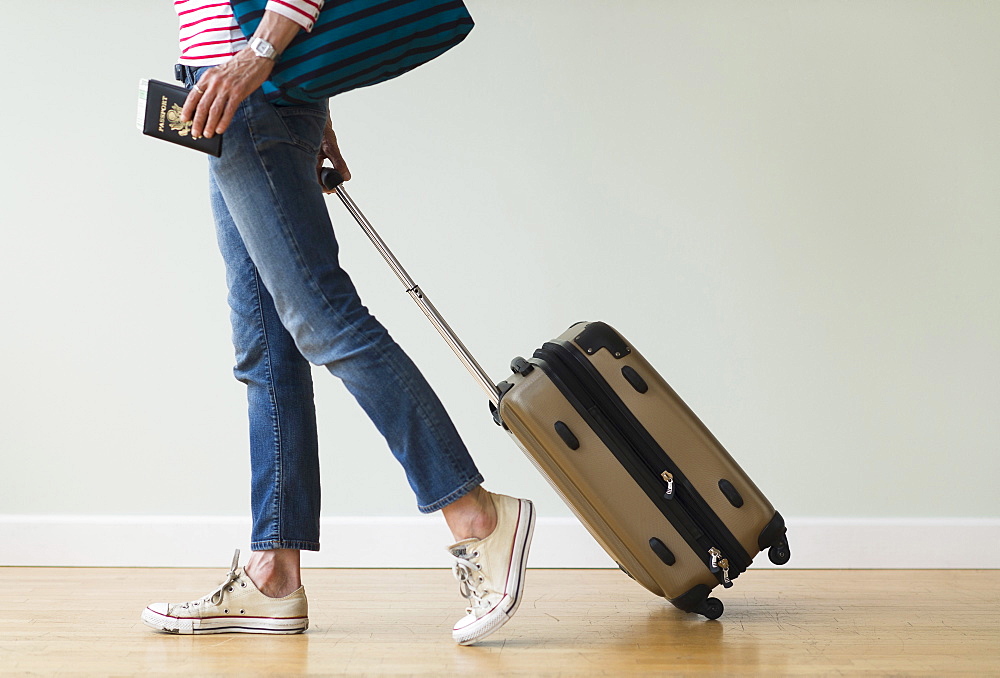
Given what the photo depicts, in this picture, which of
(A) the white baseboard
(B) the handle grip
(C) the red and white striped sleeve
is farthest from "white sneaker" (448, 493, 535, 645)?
(A) the white baseboard

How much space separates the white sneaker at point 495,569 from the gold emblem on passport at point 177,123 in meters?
0.58

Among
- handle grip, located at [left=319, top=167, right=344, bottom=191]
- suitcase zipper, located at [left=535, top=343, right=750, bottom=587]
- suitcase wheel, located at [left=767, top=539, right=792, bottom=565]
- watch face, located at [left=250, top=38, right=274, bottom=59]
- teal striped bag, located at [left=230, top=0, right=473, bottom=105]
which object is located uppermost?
watch face, located at [left=250, top=38, right=274, bottom=59]

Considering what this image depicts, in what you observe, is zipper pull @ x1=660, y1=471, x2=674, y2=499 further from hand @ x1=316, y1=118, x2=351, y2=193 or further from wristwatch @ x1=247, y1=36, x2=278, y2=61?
wristwatch @ x1=247, y1=36, x2=278, y2=61

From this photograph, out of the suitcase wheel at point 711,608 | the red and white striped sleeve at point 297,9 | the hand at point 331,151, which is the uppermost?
the red and white striped sleeve at point 297,9

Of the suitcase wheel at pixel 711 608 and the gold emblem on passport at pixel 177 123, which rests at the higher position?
the gold emblem on passport at pixel 177 123

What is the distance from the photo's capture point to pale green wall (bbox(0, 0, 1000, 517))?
1968 mm

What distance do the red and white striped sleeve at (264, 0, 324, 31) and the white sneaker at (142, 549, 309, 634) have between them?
2.41ft

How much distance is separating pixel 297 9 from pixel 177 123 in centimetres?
20

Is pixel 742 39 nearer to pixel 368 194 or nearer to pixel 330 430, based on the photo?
pixel 368 194

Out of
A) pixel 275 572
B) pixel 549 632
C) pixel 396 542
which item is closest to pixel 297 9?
pixel 275 572

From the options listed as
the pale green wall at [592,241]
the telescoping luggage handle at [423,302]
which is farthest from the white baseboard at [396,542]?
the telescoping luggage handle at [423,302]

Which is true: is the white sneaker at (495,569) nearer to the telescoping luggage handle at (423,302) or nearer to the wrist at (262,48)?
the telescoping luggage handle at (423,302)

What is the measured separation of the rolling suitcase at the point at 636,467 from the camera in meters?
1.29

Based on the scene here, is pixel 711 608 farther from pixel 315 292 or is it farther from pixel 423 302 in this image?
pixel 315 292
